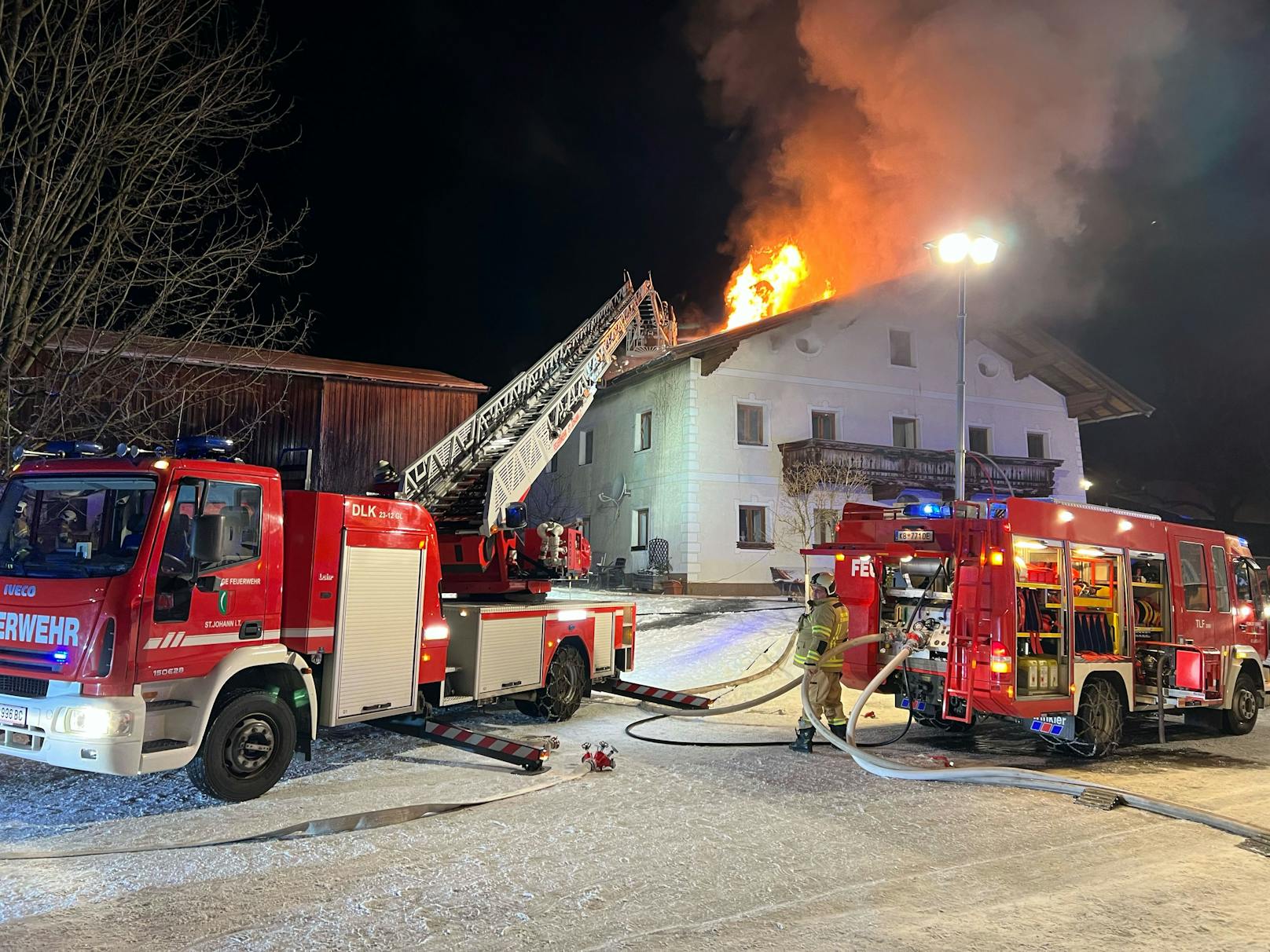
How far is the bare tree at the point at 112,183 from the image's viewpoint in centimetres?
800

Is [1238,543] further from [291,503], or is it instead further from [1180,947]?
[291,503]

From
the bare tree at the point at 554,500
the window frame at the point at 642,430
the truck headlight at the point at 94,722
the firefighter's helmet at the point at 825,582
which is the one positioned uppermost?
the window frame at the point at 642,430

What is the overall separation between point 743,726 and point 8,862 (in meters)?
7.20

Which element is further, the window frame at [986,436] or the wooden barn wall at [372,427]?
the window frame at [986,436]

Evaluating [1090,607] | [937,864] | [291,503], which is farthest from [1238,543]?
[291,503]

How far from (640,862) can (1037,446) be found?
103ft

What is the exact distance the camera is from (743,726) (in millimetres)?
10211

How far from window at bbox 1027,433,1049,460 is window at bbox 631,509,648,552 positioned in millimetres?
14792

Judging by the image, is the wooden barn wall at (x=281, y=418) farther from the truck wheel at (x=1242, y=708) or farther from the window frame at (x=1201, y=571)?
the truck wheel at (x=1242, y=708)

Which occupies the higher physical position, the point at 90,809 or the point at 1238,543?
the point at 1238,543

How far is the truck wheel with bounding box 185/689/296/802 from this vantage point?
6.12 m

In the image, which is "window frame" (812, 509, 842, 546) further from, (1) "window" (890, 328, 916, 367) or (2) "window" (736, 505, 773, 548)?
(1) "window" (890, 328, 916, 367)

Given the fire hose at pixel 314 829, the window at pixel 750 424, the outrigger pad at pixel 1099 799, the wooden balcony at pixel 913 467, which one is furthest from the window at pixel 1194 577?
the window at pixel 750 424

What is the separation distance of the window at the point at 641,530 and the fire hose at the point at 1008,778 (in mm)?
20313
